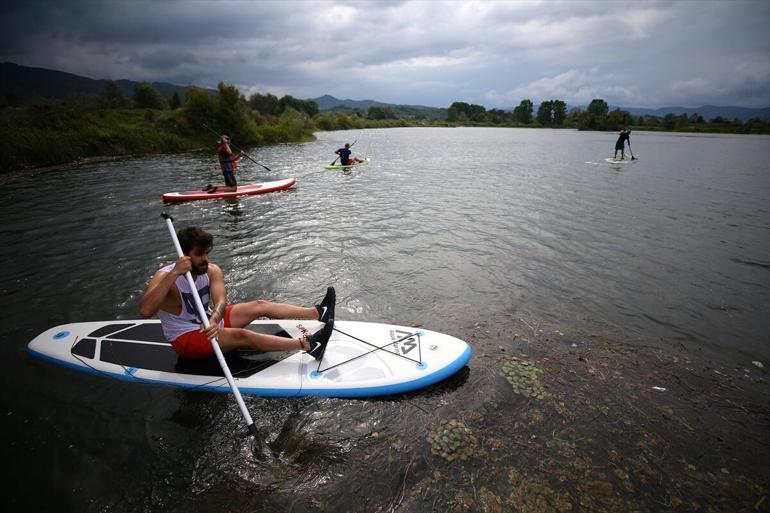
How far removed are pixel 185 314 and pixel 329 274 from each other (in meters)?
4.59

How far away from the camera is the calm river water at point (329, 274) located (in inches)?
172

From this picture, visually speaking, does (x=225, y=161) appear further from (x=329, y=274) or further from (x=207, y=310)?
(x=207, y=310)

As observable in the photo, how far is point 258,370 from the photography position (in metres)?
5.16

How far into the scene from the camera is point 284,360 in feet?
17.7

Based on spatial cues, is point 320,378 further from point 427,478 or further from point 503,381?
point 503,381

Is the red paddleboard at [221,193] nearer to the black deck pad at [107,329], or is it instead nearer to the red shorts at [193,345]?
the black deck pad at [107,329]

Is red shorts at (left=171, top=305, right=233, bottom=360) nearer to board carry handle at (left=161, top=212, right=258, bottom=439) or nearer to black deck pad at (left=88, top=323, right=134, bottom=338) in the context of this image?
board carry handle at (left=161, top=212, right=258, bottom=439)

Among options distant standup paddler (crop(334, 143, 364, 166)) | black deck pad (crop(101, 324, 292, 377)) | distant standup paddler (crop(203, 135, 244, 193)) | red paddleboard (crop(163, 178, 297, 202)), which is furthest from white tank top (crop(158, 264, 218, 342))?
distant standup paddler (crop(334, 143, 364, 166))

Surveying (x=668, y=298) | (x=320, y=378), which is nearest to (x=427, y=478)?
(x=320, y=378)

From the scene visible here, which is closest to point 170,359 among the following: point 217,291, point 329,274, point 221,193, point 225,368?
point 217,291

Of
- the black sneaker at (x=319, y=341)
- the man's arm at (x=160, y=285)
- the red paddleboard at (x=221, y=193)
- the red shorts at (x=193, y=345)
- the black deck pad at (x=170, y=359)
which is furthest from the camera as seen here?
the red paddleboard at (x=221, y=193)

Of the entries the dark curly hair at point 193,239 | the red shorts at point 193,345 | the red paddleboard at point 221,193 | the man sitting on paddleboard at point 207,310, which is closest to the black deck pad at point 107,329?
the man sitting on paddleboard at point 207,310

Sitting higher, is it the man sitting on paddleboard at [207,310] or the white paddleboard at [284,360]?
the man sitting on paddleboard at [207,310]

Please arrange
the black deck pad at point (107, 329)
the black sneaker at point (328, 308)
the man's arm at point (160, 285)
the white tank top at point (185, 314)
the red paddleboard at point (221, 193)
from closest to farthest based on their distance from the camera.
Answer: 1. the man's arm at point (160, 285)
2. the white tank top at point (185, 314)
3. the black sneaker at point (328, 308)
4. the black deck pad at point (107, 329)
5. the red paddleboard at point (221, 193)
